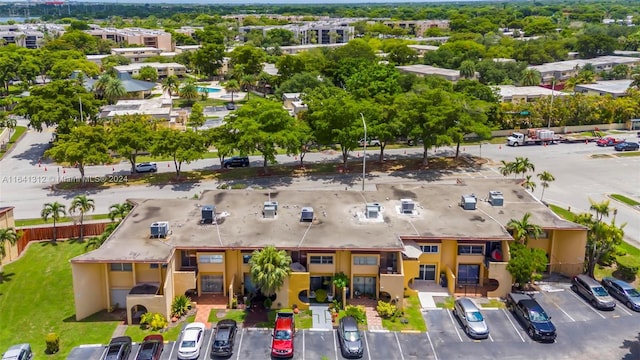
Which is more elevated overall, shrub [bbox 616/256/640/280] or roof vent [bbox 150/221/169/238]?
roof vent [bbox 150/221/169/238]

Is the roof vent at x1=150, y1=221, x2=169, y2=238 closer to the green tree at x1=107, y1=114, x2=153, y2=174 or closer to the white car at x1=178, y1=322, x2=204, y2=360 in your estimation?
the white car at x1=178, y1=322, x2=204, y2=360

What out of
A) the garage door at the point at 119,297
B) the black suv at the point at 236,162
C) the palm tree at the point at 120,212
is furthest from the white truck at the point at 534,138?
the garage door at the point at 119,297

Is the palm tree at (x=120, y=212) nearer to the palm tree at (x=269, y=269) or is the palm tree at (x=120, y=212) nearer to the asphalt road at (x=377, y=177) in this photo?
the asphalt road at (x=377, y=177)

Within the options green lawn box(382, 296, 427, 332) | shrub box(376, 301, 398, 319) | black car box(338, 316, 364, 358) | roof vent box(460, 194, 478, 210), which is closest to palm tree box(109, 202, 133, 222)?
black car box(338, 316, 364, 358)

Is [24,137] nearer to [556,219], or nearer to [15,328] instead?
[15,328]

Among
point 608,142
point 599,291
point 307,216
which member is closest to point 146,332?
point 307,216
